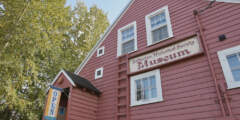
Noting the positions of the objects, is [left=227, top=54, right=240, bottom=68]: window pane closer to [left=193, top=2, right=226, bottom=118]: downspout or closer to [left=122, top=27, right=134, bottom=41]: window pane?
[left=193, top=2, right=226, bottom=118]: downspout

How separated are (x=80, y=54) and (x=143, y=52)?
1228 centimetres

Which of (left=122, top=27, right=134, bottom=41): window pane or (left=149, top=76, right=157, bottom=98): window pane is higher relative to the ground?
(left=122, top=27, right=134, bottom=41): window pane

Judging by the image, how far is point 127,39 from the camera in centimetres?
885

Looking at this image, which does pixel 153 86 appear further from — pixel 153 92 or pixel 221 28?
pixel 221 28

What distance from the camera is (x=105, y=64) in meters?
9.15

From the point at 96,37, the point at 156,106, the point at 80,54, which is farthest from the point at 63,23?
the point at 96,37

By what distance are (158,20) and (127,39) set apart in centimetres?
191

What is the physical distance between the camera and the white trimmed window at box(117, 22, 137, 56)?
A: 8.43 m

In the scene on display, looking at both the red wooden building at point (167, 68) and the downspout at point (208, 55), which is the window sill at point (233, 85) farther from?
the downspout at point (208, 55)

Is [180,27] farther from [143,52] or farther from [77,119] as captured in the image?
[77,119]

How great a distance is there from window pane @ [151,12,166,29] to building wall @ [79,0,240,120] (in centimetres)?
42

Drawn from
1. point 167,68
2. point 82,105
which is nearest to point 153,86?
point 167,68

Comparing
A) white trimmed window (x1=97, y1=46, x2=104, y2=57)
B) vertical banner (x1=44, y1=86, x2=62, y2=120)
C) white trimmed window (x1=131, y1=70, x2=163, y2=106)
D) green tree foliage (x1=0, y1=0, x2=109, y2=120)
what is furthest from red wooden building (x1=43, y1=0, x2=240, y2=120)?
green tree foliage (x1=0, y1=0, x2=109, y2=120)

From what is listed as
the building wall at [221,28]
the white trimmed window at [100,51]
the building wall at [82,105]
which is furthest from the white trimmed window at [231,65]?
the white trimmed window at [100,51]
